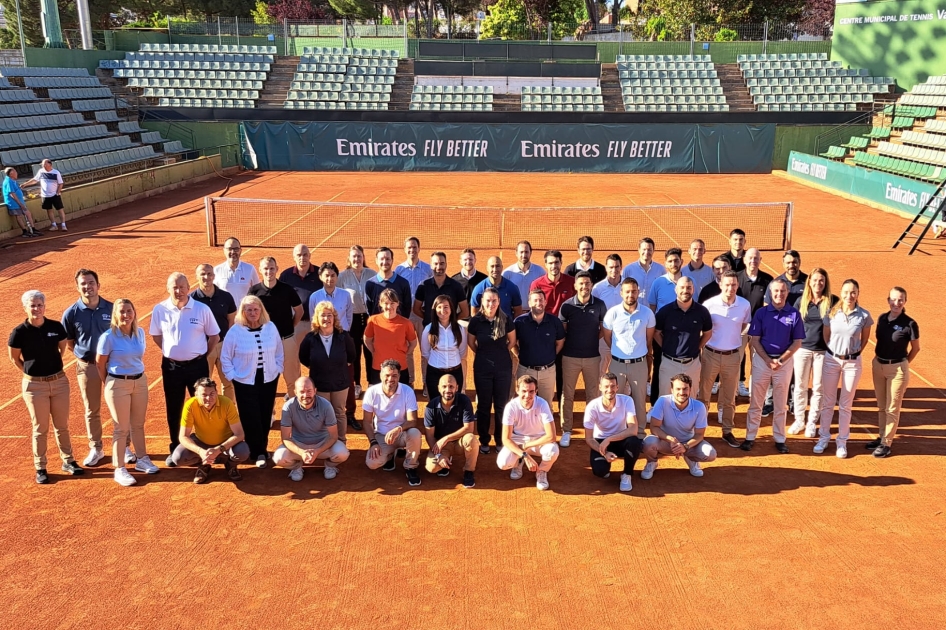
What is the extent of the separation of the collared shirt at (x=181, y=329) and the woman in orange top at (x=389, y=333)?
1.88 metres

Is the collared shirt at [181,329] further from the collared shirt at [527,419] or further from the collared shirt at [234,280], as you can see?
the collared shirt at [527,419]

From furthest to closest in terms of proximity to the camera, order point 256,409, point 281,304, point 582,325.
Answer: point 281,304 → point 582,325 → point 256,409

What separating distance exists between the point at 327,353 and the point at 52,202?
56.1 feet

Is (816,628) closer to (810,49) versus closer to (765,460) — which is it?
(765,460)

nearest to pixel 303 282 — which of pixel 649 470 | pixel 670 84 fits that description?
pixel 649 470

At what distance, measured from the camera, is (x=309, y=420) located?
7.96m

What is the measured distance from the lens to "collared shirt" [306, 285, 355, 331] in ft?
30.6

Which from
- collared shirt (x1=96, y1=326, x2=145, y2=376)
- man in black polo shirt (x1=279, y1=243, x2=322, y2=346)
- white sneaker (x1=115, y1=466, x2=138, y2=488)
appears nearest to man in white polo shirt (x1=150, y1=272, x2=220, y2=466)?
collared shirt (x1=96, y1=326, x2=145, y2=376)

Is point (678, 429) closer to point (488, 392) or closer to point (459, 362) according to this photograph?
point (488, 392)

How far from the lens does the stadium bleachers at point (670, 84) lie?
134 feet

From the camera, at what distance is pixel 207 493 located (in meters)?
7.85

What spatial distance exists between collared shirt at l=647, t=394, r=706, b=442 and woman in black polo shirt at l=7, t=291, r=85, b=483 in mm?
6413

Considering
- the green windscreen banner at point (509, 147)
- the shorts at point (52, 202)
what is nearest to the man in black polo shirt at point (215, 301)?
the shorts at point (52, 202)

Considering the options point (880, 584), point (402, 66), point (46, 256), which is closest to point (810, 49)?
point (402, 66)
